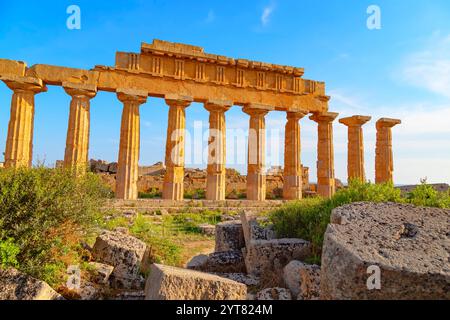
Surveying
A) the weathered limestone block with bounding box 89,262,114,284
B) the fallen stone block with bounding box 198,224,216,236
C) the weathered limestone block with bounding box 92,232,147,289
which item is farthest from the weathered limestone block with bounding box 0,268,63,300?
the fallen stone block with bounding box 198,224,216,236

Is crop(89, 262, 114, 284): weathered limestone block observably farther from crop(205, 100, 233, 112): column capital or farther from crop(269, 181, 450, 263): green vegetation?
crop(205, 100, 233, 112): column capital

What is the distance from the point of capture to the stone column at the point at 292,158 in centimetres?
1830

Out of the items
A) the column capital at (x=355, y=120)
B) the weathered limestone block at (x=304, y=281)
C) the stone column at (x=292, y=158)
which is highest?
the column capital at (x=355, y=120)

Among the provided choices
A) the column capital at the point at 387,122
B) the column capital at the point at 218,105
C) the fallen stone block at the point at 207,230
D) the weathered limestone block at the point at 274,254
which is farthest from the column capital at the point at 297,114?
the weathered limestone block at the point at 274,254

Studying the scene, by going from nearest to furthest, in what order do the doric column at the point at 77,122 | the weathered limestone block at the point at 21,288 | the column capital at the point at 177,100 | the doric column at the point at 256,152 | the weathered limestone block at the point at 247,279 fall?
the weathered limestone block at the point at 21,288, the weathered limestone block at the point at 247,279, the doric column at the point at 77,122, the column capital at the point at 177,100, the doric column at the point at 256,152

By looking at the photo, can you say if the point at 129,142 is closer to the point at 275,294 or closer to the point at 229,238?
the point at 229,238

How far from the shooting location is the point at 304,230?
6945 mm

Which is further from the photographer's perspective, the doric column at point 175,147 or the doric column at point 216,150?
the doric column at point 216,150

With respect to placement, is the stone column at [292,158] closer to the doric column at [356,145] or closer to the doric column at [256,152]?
the doric column at [256,152]

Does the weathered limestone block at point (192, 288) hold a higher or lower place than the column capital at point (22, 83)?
lower

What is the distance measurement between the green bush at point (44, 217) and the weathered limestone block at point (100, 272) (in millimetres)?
365

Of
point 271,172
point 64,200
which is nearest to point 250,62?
point 271,172

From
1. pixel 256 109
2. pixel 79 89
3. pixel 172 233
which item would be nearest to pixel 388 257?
pixel 172 233
